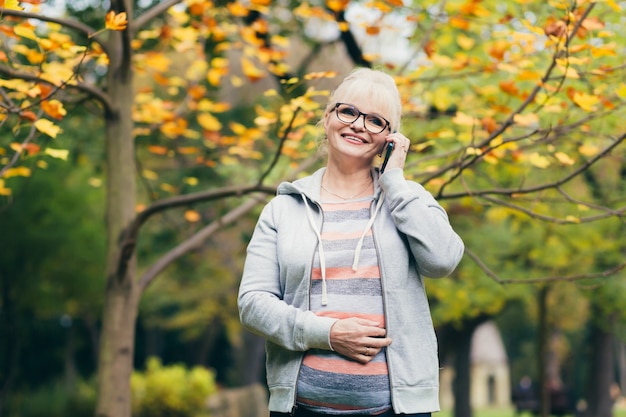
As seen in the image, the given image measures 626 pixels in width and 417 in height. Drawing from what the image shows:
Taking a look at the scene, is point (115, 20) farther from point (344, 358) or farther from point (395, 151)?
point (344, 358)

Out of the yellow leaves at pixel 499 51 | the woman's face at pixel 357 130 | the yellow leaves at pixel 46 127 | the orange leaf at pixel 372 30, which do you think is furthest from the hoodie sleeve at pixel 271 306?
the orange leaf at pixel 372 30

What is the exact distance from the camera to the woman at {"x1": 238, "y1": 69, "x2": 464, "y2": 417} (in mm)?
2357

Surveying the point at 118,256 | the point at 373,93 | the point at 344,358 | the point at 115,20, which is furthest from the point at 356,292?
the point at 118,256

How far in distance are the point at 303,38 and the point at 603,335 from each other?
11036 millimetres

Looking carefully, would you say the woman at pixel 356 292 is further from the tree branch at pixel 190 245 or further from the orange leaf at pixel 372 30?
the orange leaf at pixel 372 30

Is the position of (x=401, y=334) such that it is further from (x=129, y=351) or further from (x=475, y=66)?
(x=475, y=66)

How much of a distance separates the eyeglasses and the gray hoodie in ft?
0.49

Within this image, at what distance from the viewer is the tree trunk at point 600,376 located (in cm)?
1689

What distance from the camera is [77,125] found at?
35.1 ft

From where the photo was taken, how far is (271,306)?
7.95 ft

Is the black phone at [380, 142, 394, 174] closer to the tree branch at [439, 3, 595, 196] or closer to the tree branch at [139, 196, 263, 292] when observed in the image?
the tree branch at [439, 3, 595, 196]

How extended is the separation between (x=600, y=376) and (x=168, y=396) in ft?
29.3

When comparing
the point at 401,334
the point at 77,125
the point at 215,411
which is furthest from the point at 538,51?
the point at 215,411

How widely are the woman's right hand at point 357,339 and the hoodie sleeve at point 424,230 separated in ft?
0.77
